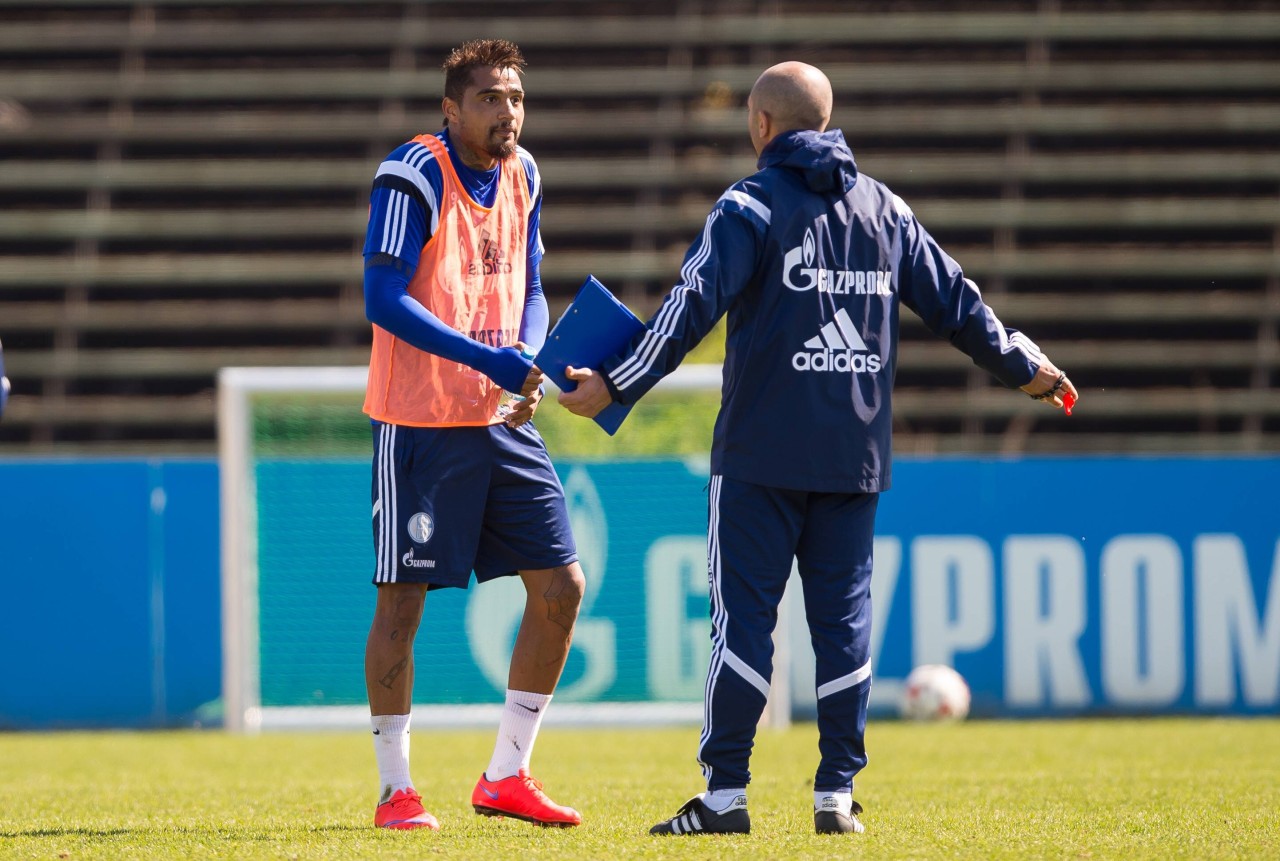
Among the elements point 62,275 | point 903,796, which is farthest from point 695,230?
point 903,796

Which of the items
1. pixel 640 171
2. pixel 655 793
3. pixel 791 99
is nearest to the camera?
pixel 791 99

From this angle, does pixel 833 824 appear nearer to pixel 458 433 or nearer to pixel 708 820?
pixel 708 820

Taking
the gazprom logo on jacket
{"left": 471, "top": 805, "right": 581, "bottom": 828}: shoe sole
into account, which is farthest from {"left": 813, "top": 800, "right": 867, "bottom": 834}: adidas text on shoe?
the gazprom logo on jacket

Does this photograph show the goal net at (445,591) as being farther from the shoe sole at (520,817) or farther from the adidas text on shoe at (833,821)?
the adidas text on shoe at (833,821)

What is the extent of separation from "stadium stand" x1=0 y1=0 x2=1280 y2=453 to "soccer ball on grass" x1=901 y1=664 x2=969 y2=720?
366cm

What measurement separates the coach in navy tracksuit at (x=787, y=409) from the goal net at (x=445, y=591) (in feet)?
12.0

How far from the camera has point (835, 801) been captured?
3021 mm

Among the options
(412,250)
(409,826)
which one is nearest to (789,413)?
(412,250)

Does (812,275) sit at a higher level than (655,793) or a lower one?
higher

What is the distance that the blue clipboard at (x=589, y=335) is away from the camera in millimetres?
3082

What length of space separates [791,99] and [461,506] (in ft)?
3.59

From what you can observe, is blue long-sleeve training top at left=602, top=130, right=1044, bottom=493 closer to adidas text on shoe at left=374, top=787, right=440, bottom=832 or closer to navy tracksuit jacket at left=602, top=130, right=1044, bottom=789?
navy tracksuit jacket at left=602, top=130, right=1044, bottom=789

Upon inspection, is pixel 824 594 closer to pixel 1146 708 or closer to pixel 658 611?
pixel 658 611

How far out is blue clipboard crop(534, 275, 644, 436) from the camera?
3082 mm
